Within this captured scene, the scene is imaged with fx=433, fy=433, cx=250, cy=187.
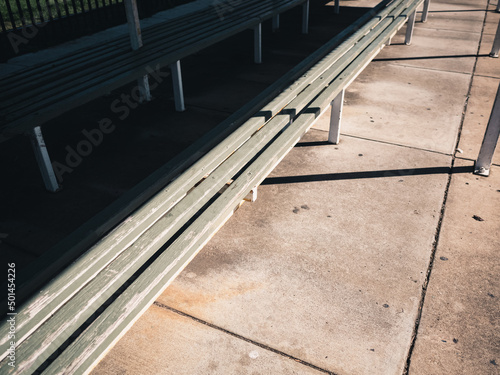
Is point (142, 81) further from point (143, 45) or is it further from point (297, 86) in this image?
point (297, 86)

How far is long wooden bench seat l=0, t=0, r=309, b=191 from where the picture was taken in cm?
324

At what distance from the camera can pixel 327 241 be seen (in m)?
2.96

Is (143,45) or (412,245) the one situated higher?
(143,45)

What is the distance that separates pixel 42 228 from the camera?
123 inches

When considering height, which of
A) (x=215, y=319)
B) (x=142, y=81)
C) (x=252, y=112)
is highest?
(x=252, y=112)

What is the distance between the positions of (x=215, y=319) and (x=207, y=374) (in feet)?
1.15

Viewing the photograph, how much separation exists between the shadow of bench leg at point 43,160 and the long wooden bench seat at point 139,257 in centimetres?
145

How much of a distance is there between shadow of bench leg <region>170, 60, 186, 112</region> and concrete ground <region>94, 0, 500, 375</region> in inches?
62.6

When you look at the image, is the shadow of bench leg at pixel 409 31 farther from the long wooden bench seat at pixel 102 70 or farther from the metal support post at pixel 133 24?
the metal support post at pixel 133 24

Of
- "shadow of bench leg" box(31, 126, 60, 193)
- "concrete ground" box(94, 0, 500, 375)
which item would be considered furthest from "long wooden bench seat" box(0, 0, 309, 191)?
"concrete ground" box(94, 0, 500, 375)

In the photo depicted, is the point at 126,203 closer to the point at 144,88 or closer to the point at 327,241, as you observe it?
the point at 327,241

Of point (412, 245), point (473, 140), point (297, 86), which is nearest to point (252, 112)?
point (297, 86)

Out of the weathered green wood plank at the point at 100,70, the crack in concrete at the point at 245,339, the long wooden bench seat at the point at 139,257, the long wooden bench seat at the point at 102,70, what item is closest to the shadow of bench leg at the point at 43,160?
the long wooden bench seat at the point at 102,70

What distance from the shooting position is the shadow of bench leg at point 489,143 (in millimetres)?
3369
